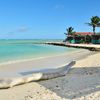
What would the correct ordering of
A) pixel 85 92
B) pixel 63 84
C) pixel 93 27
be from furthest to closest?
pixel 93 27, pixel 63 84, pixel 85 92

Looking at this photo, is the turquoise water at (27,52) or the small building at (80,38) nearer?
the turquoise water at (27,52)

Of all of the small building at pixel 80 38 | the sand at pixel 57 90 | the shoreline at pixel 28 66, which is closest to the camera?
the sand at pixel 57 90

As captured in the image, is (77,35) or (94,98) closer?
(94,98)

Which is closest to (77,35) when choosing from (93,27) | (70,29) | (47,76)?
(93,27)

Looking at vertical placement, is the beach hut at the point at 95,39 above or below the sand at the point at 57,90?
above

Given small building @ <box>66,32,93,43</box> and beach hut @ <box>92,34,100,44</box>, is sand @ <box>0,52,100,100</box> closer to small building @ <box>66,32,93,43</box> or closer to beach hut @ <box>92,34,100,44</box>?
beach hut @ <box>92,34,100,44</box>

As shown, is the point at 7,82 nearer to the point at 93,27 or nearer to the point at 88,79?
the point at 88,79

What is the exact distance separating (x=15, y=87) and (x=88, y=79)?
9.28 ft

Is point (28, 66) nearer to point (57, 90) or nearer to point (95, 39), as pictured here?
point (57, 90)

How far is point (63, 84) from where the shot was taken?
873cm

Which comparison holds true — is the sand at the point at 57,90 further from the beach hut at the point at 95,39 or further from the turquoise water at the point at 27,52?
the beach hut at the point at 95,39

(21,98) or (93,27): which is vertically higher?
(93,27)

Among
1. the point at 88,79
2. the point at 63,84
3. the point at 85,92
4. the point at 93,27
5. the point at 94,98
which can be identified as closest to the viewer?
the point at 94,98

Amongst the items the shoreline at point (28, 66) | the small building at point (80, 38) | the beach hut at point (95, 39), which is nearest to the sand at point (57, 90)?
the shoreline at point (28, 66)
